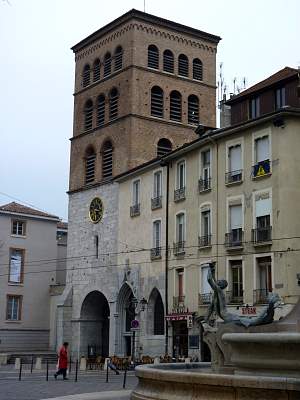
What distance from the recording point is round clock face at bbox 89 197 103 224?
48681 mm

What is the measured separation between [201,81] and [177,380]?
44.5 metres

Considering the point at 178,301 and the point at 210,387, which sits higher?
the point at 178,301

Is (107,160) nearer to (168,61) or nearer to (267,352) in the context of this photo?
(168,61)

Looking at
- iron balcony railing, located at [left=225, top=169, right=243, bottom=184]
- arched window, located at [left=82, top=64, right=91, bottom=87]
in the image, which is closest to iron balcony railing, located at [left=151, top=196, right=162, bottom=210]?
iron balcony railing, located at [left=225, top=169, right=243, bottom=184]

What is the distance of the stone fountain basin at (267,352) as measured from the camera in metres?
10.6

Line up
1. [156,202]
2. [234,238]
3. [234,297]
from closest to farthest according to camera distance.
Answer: [234,297]
[234,238]
[156,202]

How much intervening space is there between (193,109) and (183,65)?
3.39 meters

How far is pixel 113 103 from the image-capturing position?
51781mm

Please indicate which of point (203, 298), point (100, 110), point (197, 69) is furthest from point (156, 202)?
point (197, 69)

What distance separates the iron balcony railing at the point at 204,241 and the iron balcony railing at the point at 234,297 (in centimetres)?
305

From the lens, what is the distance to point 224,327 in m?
14.7

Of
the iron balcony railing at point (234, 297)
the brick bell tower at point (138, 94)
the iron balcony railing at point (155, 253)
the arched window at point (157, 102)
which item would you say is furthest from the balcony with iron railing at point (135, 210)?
the iron balcony railing at point (234, 297)

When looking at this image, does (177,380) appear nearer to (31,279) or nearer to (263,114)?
(263,114)

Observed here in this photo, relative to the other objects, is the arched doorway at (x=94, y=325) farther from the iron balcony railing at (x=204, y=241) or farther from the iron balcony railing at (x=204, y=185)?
the iron balcony railing at (x=204, y=185)
